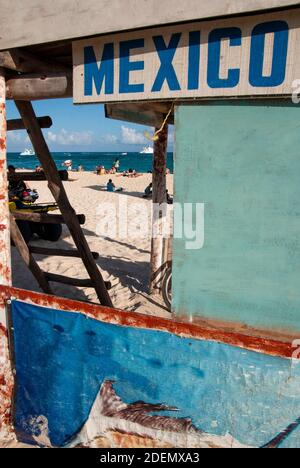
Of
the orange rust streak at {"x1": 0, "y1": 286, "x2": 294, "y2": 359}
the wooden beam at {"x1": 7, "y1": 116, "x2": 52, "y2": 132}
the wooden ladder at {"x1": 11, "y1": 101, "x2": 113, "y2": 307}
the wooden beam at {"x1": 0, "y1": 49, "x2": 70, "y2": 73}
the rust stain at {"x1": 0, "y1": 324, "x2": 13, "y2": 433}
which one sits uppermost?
the wooden beam at {"x1": 0, "y1": 49, "x2": 70, "y2": 73}

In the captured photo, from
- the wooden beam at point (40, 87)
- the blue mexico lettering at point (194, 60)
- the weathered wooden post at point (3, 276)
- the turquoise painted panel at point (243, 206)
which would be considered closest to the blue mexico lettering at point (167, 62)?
the blue mexico lettering at point (194, 60)

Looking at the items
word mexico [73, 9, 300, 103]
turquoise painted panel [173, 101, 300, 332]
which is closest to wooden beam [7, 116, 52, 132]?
word mexico [73, 9, 300, 103]

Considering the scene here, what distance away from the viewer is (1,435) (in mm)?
3369

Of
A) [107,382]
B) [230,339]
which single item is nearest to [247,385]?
[230,339]

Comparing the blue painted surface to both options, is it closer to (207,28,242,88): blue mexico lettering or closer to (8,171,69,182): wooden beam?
(207,28,242,88): blue mexico lettering

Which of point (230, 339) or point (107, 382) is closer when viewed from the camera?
point (230, 339)

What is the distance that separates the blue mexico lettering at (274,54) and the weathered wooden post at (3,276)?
2296 millimetres

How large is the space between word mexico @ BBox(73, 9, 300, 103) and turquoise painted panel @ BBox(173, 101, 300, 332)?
152 millimetres

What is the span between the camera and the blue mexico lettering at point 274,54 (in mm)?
2406

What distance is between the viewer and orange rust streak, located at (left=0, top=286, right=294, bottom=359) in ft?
8.05

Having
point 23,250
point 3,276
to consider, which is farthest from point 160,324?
point 23,250

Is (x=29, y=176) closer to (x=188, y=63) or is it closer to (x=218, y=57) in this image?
(x=188, y=63)

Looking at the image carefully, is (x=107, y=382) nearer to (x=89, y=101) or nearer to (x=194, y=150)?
(x=194, y=150)
